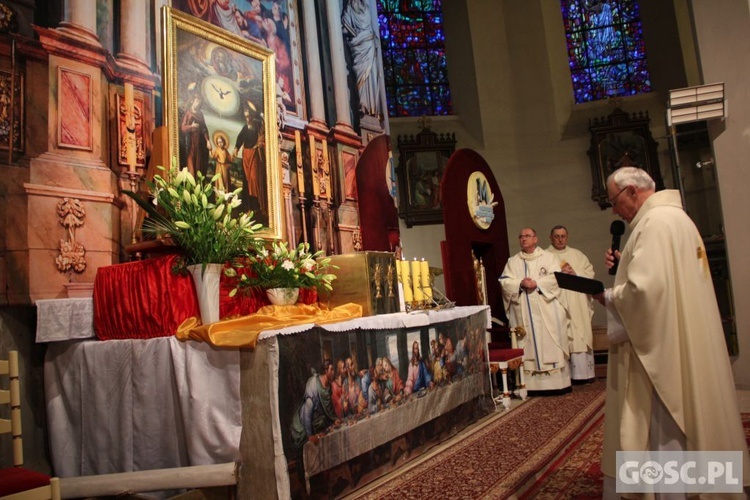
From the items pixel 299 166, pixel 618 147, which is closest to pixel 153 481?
pixel 299 166

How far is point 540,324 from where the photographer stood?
7.77 m

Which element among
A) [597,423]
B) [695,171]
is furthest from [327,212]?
[695,171]

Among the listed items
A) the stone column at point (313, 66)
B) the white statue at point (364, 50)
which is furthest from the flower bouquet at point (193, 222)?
the white statue at point (364, 50)

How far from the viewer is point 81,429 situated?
3.82 metres

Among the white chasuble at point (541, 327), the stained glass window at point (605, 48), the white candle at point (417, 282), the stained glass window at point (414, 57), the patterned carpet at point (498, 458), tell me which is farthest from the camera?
the stained glass window at point (414, 57)

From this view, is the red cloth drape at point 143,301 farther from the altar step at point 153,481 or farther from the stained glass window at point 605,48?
the stained glass window at point 605,48

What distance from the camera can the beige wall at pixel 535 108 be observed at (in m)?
13.2

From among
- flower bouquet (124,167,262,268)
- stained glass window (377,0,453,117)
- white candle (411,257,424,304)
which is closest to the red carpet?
white candle (411,257,424,304)

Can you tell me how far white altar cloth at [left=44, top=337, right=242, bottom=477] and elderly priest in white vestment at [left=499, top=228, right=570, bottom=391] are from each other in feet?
16.8

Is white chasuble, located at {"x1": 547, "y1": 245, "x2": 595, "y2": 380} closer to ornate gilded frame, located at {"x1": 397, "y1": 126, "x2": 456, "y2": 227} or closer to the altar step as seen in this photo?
ornate gilded frame, located at {"x1": 397, "y1": 126, "x2": 456, "y2": 227}

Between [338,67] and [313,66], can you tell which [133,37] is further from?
[338,67]

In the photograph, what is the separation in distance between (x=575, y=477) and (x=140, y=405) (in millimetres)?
2717
